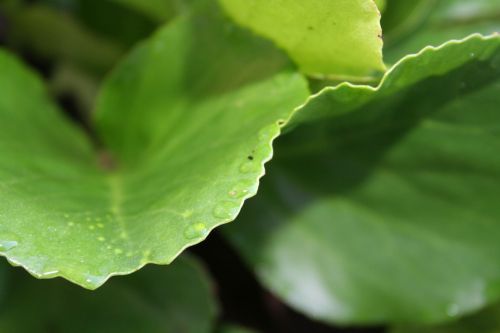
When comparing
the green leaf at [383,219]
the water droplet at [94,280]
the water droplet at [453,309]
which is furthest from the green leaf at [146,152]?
the water droplet at [453,309]

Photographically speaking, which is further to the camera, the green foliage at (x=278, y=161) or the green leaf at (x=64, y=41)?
the green leaf at (x=64, y=41)

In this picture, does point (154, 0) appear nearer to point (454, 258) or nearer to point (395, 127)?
point (395, 127)

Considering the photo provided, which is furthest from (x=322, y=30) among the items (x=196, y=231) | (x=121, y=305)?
(x=121, y=305)

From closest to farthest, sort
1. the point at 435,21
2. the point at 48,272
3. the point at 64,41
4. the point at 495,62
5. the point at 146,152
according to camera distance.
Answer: the point at 48,272, the point at 495,62, the point at 146,152, the point at 435,21, the point at 64,41

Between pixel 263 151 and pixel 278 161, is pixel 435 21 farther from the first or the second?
pixel 263 151

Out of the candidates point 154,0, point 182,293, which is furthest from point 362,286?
point 154,0

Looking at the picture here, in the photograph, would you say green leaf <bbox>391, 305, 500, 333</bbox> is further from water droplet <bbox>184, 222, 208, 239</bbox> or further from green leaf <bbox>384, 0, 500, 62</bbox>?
water droplet <bbox>184, 222, 208, 239</bbox>

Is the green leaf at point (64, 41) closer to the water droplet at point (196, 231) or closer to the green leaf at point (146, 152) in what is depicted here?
the green leaf at point (146, 152)
